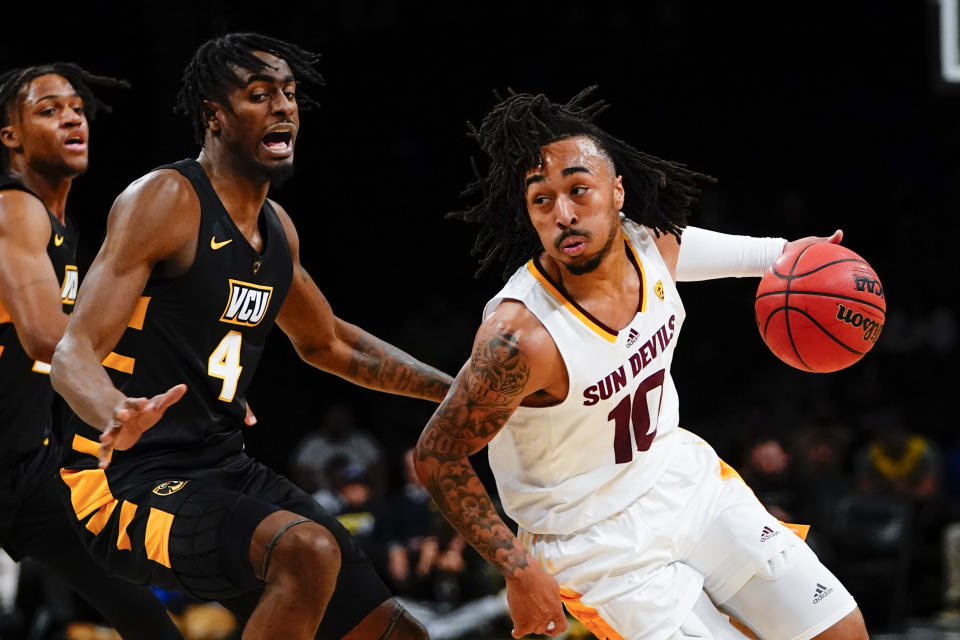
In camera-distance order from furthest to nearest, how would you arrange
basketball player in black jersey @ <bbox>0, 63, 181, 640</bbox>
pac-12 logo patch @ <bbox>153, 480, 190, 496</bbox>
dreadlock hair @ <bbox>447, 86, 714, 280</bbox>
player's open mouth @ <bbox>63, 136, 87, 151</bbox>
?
player's open mouth @ <bbox>63, 136, 87, 151</bbox> → basketball player in black jersey @ <bbox>0, 63, 181, 640</bbox> → dreadlock hair @ <bbox>447, 86, 714, 280</bbox> → pac-12 logo patch @ <bbox>153, 480, 190, 496</bbox>

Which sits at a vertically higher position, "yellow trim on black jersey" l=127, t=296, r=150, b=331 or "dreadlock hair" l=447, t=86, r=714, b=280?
"dreadlock hair" l=447, t=86, r=714, b=280

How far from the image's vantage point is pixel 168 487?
3.44 metres

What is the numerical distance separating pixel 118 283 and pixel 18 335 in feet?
2.72

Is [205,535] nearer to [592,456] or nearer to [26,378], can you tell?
[592,456]

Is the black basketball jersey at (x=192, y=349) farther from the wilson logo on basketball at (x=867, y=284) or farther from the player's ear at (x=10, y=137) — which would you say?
the wilson logo on basketball at (x=867, y=284)

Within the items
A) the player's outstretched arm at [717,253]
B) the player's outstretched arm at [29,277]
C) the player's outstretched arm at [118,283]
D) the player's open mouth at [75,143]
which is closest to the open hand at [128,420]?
the player's outstretched arm at [118,283]

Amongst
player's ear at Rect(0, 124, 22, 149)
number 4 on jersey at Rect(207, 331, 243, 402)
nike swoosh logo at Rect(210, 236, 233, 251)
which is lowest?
number 4 on jersey at Rect(207, 331, 243, 402)

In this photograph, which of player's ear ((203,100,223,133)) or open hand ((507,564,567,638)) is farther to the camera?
player's ear ((203,100,223,133))

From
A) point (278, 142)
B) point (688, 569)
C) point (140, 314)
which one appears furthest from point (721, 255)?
point (140, 314)

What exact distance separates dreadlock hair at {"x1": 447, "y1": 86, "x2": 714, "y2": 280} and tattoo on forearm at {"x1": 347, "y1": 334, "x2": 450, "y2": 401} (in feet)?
1.38

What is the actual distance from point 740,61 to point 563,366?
374 inches

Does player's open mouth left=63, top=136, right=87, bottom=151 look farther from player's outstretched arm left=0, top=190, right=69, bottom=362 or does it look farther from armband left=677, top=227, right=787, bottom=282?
armband left=677, top=227, right=787, bottom=282

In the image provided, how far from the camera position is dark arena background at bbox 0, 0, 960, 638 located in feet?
35.1

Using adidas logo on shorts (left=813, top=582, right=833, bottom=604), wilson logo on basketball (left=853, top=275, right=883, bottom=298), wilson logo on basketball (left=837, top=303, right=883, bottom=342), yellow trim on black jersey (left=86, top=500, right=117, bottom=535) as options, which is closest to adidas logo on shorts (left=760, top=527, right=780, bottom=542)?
adidas logo on shorts (left=813, top=582, right=833, bottom=604)
